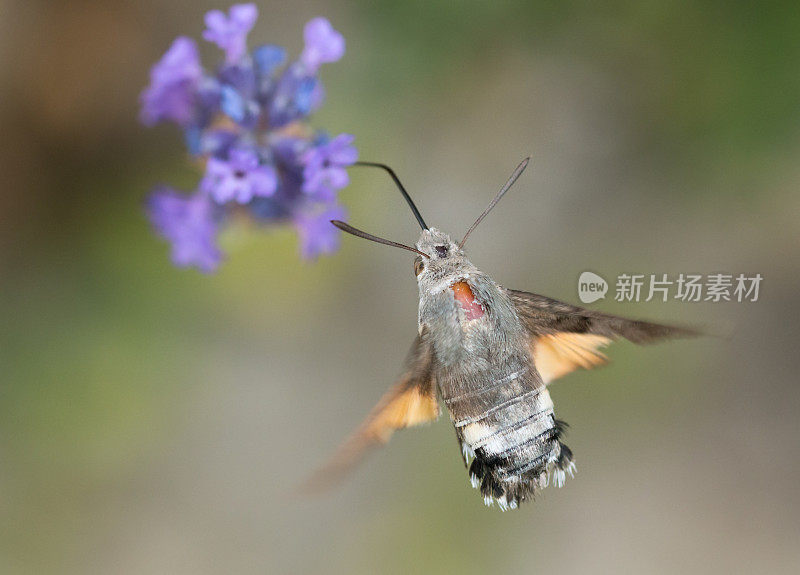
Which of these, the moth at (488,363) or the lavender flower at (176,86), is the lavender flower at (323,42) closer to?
the lavender flower at (176,86)

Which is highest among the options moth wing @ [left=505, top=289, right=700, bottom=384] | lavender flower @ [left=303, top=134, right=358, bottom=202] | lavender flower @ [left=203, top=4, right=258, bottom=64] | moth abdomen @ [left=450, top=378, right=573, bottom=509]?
lavender flower @ [left=203, top=4, right=258, bottom=64]

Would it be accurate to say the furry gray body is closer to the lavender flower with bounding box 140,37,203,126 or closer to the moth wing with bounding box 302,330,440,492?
the moth wing with bounding box 302,330,440,492

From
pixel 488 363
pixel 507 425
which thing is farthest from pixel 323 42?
pixel 507 425

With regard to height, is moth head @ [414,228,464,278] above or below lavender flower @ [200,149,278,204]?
below

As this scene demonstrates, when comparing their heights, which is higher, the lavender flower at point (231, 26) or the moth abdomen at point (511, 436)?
the lavender flower at point (231, 26)

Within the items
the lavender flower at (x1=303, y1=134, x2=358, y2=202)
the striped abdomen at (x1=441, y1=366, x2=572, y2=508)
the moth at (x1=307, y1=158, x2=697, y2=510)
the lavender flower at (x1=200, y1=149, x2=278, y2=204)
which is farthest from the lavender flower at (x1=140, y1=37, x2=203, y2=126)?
the striped abdomen at (x1=441, y1=366, x2=572, y2=508)

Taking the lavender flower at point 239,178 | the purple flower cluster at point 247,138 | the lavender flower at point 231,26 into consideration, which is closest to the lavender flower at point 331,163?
the purple flower cluster at point 247,138
